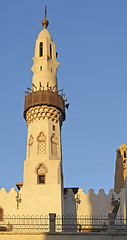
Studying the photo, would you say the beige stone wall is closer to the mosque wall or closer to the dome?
the mosque wall

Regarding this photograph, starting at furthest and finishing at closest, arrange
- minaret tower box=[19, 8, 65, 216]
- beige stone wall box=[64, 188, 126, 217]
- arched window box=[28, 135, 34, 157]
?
beige stone wall box=[64, 188, 126, 217], arched window box=[28, 135, 34, 157], minaret tower box=[19, 8, 65, 216]

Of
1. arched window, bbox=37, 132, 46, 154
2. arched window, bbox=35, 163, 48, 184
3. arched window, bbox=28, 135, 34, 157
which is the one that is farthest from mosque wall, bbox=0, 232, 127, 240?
arched window, bbox=28, 135, 34, 157

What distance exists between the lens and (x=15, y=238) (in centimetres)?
2122

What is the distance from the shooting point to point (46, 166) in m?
29.2

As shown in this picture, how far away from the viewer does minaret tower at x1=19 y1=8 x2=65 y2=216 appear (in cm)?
2809

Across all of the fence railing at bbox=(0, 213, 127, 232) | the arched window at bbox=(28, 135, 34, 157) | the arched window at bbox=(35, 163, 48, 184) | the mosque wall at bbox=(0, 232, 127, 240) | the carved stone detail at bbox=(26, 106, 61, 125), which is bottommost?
the mosque wall at bbox=(0, 232, 127, 240)

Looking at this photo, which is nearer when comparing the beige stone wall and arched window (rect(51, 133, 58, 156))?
arched window (rect(51, 133, 58, 156))

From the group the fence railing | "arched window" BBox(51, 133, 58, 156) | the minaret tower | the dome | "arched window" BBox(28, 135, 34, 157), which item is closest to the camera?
the fence railing

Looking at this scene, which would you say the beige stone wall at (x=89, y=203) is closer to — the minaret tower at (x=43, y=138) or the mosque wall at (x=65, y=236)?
the minaret tower at (x=43, y=138)

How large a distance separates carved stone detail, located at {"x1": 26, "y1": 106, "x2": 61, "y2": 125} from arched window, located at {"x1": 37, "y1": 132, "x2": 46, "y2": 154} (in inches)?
64.4

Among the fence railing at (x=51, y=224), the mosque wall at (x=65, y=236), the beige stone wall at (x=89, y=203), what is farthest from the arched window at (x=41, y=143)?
the mosque wall at (x=65, y=236)

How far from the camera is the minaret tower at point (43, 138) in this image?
28.1 m

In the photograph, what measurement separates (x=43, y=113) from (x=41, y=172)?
505cm

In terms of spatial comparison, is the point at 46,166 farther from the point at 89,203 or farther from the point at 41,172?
the point at 89,203
